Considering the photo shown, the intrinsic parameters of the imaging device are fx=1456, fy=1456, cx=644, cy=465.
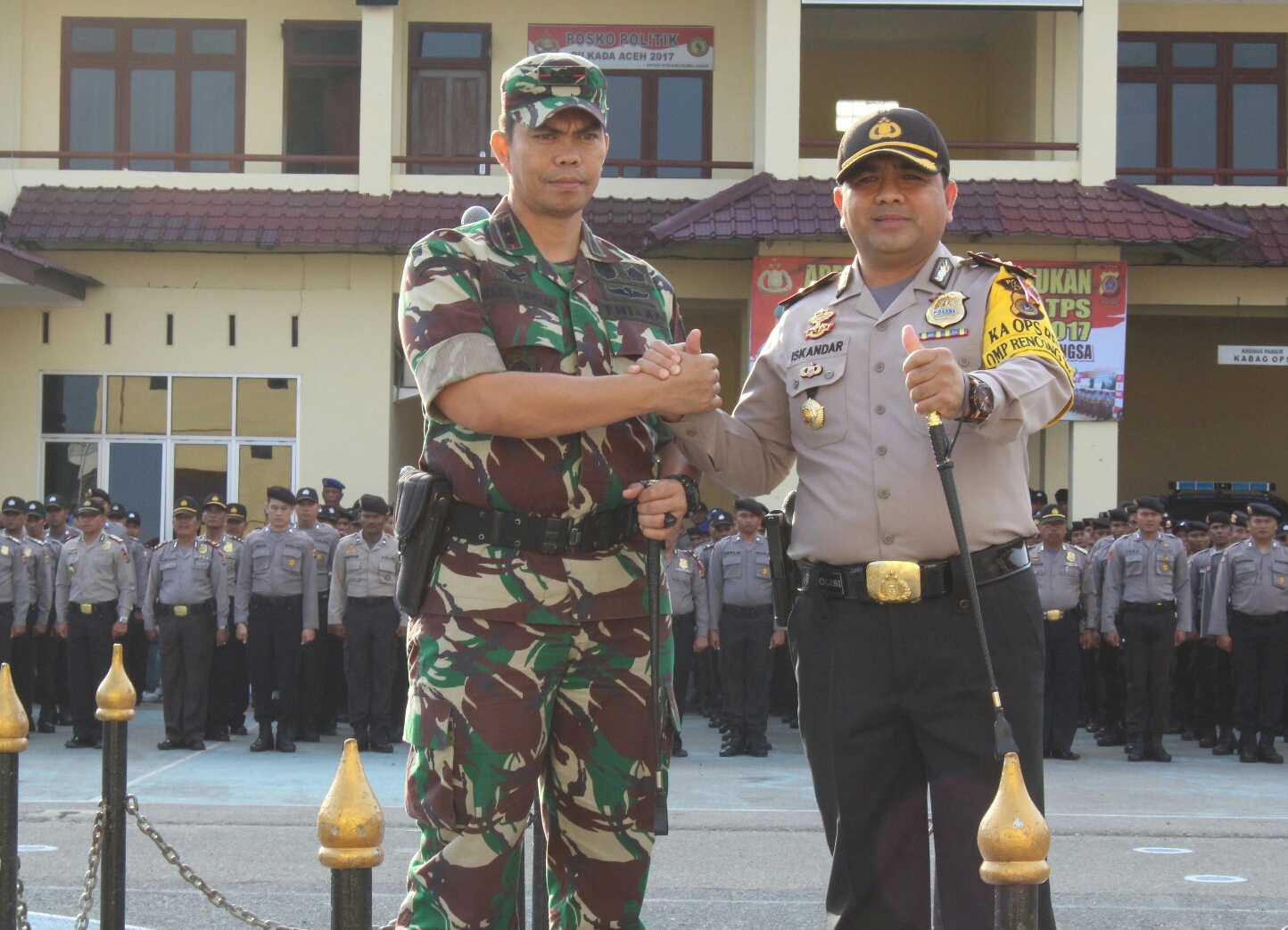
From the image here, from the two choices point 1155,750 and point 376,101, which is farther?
point 376,101

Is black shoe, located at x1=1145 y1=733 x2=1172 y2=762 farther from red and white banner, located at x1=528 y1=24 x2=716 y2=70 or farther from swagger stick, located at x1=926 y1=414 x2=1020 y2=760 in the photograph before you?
red and white banner, located at x1=528 y1=24 x2=716 y2=70

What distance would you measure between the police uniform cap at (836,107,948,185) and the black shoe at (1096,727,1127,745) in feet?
37.0

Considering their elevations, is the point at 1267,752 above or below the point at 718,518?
below

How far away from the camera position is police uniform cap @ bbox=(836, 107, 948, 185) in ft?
10.7

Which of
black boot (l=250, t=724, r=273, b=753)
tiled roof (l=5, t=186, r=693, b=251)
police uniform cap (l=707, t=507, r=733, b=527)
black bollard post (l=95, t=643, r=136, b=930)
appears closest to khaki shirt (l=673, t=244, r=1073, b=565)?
black bollard post (l=95, t=643, r=136, b=930)

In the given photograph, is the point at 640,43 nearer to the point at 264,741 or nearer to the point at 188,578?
the point at 188,578

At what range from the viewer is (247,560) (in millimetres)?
12672

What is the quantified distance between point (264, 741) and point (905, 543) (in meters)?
9.90

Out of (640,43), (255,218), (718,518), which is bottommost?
(718,518)

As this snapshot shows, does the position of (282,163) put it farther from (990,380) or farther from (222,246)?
(990,380)

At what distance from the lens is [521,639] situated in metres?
3.00

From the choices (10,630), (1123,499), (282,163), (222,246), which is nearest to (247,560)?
(10,630)

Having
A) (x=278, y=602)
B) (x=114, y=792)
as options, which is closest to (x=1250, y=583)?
(x=278, y=602)

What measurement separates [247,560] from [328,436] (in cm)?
461
